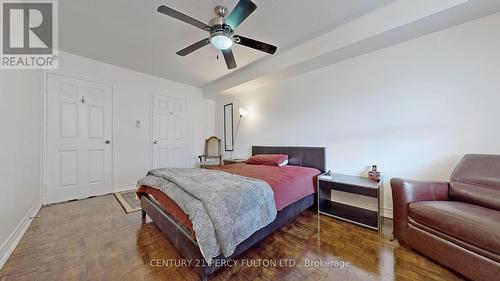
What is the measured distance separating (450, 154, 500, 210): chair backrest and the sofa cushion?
0.37 feet

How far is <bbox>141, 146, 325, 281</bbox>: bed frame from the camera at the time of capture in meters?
1.33

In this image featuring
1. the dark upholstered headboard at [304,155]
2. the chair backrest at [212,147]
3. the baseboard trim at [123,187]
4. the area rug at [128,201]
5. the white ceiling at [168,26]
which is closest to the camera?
the white ceiling at [168,26]

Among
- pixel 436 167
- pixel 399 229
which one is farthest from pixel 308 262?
pixel 436 167

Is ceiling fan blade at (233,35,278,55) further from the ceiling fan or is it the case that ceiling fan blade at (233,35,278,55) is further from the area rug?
the area rug

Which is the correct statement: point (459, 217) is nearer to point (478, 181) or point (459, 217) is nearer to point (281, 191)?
point (478, 181)

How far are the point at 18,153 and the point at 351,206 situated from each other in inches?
167

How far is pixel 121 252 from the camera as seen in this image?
1665mm

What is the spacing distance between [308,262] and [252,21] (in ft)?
8.72

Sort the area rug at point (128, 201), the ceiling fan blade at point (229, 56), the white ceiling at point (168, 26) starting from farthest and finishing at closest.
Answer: the area rug at point (128, 201) → the ceiling fan blade at point (229, 56) → the white ceiling at point (168, 26)

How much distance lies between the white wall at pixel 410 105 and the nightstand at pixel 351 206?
0.32 meters

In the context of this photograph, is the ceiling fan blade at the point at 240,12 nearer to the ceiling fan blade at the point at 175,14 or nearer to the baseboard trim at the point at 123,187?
the ceiling fan blade at the point at 175,14

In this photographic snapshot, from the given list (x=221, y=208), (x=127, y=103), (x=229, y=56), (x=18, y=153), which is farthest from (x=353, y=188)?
(x=127, y=103)

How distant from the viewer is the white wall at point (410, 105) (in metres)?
1.88

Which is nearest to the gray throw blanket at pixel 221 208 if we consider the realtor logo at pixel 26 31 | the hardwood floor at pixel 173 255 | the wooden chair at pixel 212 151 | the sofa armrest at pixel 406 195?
the hardwood floor at pixel 173 255
